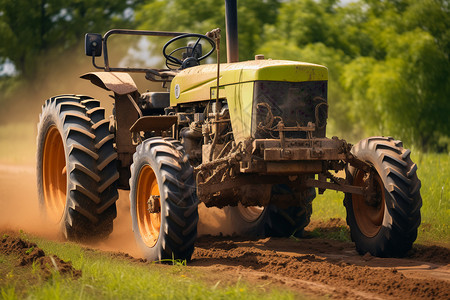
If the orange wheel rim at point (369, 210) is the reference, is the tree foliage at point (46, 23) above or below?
above

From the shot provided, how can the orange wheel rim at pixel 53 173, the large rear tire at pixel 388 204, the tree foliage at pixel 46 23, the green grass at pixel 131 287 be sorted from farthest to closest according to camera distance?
the tree foliage at pixel 46 23 < the orange wheel rim at pixel 53 173 < the large rear tire at pixel 388 204 < the green grass at pixel 131 287

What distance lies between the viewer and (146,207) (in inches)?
305

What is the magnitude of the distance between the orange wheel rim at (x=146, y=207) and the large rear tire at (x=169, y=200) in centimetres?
2

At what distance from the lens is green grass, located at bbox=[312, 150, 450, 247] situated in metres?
9.16

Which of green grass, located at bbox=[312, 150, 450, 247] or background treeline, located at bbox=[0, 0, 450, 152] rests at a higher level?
background treeline, located at bbox=[0, 0, 450, 152]

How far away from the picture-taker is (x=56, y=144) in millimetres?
9594

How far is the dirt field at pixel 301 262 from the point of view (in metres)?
5.73

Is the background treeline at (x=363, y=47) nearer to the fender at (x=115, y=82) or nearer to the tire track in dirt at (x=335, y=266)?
the fender at (x=115, y=82)

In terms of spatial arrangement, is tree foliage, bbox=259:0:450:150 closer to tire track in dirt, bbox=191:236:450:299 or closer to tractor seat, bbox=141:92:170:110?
tractor seat, bbox=141:92:170:110

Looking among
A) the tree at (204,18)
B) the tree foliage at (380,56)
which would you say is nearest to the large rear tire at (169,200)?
the tree at (204,18)

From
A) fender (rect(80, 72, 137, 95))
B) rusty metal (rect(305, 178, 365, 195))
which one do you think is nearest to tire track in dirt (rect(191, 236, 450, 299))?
rusty metal (rect(305, 178, 365, 195))

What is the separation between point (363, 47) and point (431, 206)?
15975 millimetres

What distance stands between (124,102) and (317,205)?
4.35m

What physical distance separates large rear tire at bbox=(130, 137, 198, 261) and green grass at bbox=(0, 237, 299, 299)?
1.58ft
